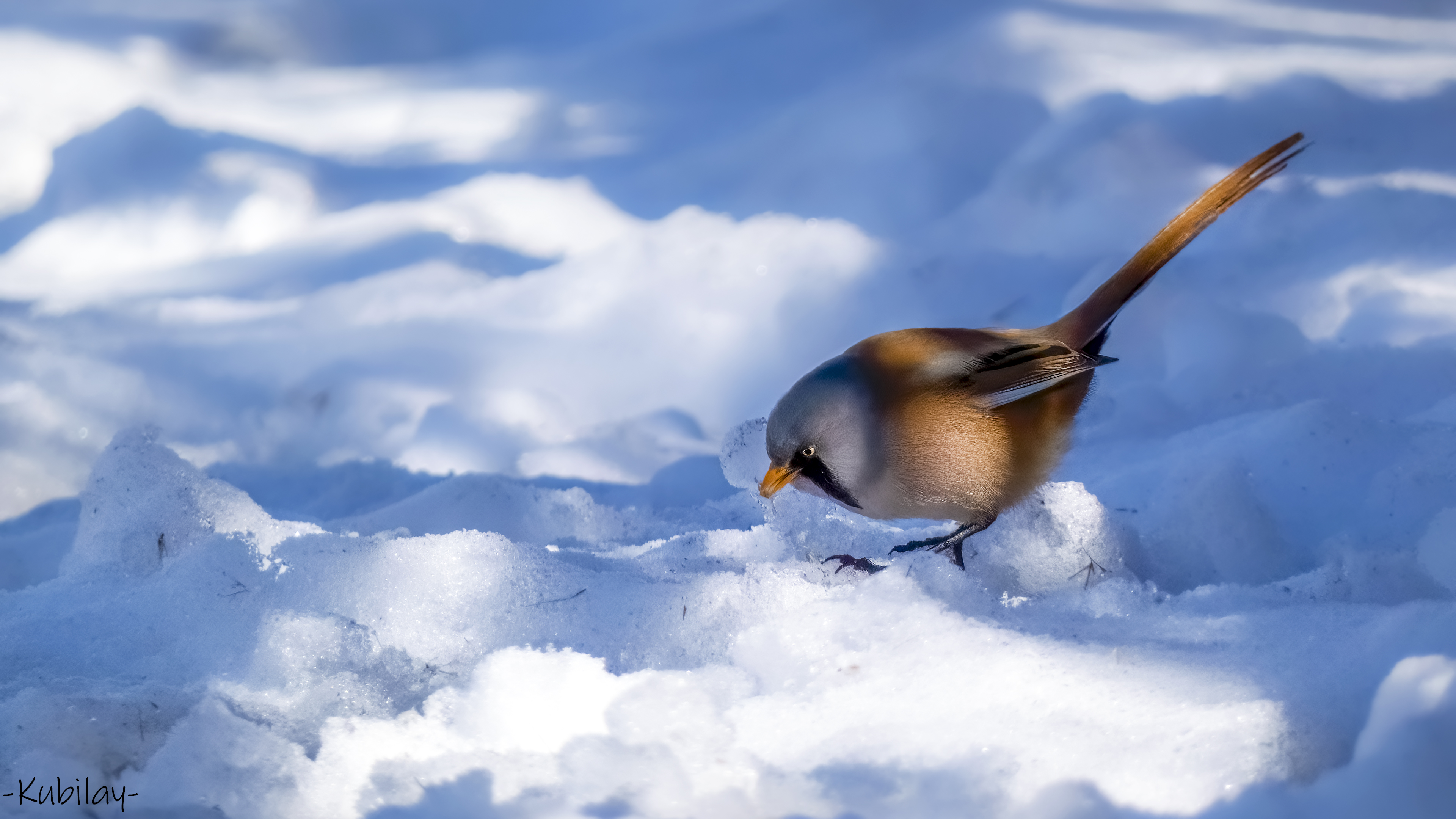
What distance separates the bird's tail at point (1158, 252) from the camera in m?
2.03

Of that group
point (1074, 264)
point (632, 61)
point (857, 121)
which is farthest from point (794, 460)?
point (632, 61)

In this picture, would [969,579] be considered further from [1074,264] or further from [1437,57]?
[1437,57]

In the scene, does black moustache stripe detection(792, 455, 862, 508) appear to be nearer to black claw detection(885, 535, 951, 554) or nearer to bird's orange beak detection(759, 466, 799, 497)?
bird's orange beak detection(759, 466, 799, 497)

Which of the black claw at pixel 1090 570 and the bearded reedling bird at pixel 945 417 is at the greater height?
the bearded reedling bird at pixel 945 417

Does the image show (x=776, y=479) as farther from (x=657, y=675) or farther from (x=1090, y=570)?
(x=1090, y=570)

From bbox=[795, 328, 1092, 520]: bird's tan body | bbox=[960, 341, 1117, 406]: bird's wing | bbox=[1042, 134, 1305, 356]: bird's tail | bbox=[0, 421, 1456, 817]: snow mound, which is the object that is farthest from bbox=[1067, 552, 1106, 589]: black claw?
bbox=[1042, 134, 1305, 356]: bird's tail

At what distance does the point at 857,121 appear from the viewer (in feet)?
12.0

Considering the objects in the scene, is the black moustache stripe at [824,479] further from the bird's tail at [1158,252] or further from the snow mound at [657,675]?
the bird's tail at [1158,252]

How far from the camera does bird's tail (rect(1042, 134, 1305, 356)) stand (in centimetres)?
203

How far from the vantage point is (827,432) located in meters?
1.73

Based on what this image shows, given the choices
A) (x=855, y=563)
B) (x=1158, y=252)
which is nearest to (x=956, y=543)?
(x=855, y=563)

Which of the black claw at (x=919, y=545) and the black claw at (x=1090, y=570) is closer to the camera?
the black claw at (x=1090, y=570)

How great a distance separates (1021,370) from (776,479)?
0.55 metres

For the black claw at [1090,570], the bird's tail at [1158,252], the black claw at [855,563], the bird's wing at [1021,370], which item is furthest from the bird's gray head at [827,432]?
the bird's tail at [1158,252]
